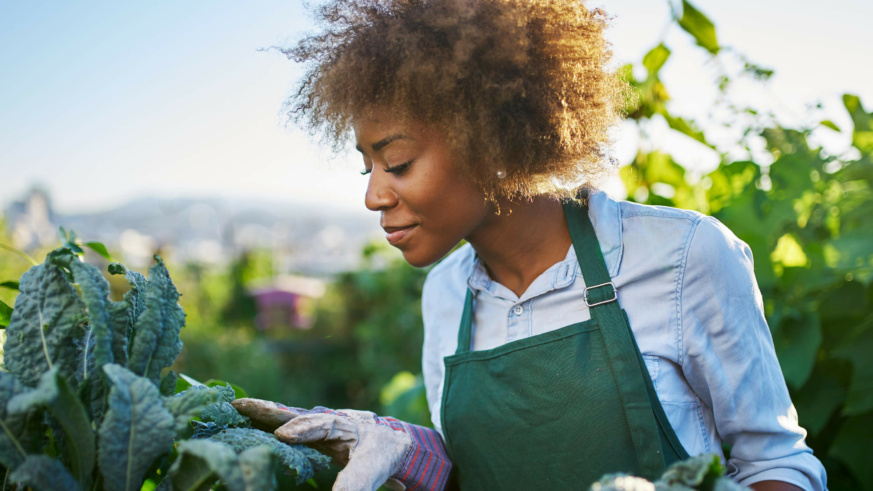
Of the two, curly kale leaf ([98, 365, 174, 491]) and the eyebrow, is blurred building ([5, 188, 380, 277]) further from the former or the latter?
curly kale leaf ([98, 365, 174, 491])

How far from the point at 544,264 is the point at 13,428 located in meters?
0.94

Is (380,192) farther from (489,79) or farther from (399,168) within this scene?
(489,79)

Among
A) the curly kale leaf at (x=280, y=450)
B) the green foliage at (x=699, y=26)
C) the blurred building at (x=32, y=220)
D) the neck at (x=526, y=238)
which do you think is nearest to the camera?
the curly kale leaf at (x=280, y=450)

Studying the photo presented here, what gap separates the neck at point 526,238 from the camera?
1251 millimetres

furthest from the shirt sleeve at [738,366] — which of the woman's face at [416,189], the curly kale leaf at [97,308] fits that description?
the curly kale leaf at [97,308]

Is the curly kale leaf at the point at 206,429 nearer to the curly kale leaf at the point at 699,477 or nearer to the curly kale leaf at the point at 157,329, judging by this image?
the curly kale leaf at the point at 157,329

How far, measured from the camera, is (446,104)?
3.58 feet

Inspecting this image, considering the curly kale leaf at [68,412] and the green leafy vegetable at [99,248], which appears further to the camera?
the green leafy vegetable at [99,248]

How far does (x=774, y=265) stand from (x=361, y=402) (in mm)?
5113

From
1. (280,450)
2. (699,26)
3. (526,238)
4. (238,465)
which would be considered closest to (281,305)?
(699,26)

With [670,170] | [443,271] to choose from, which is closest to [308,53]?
[443,271]

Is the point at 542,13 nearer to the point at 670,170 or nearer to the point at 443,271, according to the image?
the point at 443,271

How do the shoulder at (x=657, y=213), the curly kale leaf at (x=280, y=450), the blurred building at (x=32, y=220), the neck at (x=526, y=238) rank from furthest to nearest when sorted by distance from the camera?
the blurred building at (x=32, y=220) < the neck at (x=526, y=238) < the shoulder at (x=657, y=213) < the curly kale leaf at (x=280, y=450)

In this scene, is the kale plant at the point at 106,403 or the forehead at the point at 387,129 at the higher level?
the forehead at the point at 387,129
